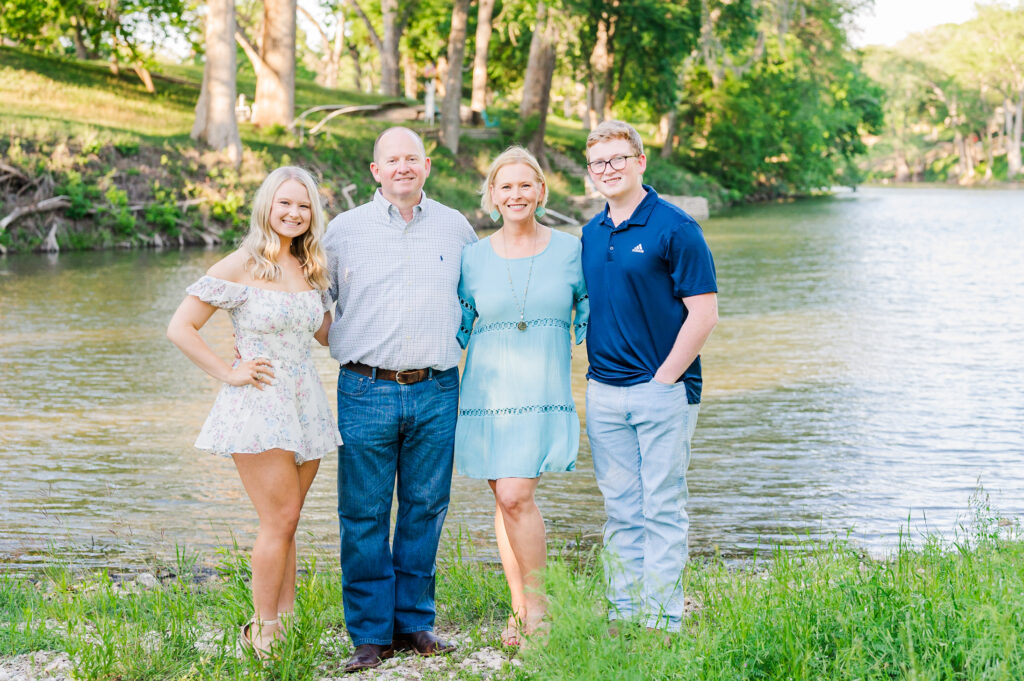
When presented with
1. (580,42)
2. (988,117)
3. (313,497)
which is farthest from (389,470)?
(988,117)

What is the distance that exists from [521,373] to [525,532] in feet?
2.16

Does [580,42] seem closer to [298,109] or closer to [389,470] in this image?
[298,109]

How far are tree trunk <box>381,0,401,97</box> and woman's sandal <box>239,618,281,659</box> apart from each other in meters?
40.6

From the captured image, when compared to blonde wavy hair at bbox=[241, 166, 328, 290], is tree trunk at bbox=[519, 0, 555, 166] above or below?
above

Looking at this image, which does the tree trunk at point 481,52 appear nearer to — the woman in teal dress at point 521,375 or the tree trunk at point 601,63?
the tree trunk at point 601,63

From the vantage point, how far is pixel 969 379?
38.7 feet

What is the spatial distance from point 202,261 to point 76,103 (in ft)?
34.3

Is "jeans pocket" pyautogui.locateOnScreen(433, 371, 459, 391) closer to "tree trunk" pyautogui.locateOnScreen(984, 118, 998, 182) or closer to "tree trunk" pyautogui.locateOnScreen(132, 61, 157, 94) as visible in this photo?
"tree trunk" pyautogui.locateOnScreen(132, 61, 157, 94)

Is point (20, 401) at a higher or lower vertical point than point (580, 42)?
lower

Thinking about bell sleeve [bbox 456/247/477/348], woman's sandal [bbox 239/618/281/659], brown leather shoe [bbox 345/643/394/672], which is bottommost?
brown leather shoe [bbox 345/643/394/672]

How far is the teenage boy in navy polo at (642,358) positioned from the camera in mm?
4363

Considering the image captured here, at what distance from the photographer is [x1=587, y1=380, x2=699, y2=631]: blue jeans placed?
4395 millimetres

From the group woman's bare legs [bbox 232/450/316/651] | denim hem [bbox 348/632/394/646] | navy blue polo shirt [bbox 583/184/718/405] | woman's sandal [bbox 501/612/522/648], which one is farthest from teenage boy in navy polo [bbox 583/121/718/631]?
woman's bare legs [bbox 232/450/316/651]

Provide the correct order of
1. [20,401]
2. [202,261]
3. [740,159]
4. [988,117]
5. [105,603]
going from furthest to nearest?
[988,117] < [740,159] < [202,261] < [20,401] < [105,603]
